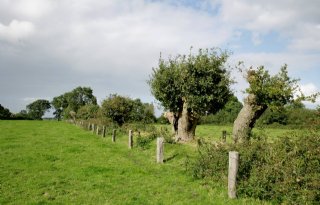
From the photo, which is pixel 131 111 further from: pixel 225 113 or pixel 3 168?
pixel 225 113

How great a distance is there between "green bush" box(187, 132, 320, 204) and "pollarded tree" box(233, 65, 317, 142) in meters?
6.61

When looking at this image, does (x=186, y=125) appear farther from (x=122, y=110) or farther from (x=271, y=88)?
(x=122, y=110)

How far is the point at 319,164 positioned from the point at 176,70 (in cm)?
1698

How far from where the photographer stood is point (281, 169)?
10797 millimetres

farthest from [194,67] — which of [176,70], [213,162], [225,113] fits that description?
[225,113]

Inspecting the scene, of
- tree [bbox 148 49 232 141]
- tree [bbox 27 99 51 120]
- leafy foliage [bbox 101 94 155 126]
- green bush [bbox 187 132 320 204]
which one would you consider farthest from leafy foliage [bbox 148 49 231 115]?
tree [bbox 27 99 51 120]

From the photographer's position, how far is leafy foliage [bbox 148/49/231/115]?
2586cm

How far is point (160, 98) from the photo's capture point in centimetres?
2761

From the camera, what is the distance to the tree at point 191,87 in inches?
1020

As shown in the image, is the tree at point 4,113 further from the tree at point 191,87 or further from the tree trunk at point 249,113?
the tree trunk at point 249,113

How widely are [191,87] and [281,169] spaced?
608 inches

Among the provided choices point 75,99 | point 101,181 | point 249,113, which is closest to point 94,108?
point 249,113

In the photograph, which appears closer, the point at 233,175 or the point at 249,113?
the point at 233,175

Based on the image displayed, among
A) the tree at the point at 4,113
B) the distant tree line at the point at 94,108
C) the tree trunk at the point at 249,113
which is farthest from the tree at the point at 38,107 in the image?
the tree trunk at the point at 249,113
